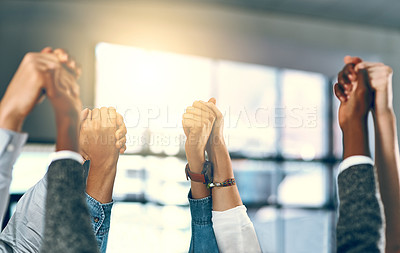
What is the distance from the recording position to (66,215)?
19.0 inches

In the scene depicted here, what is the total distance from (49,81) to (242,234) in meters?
0.41

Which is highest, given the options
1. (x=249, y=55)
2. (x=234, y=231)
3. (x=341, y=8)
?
(x=341, y=8)

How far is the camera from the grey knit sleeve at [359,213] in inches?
23.1

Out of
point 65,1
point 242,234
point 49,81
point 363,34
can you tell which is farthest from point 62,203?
point 363,34

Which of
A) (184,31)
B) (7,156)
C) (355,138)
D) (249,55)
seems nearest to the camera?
(7,156)

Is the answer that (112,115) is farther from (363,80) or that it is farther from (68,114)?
(363,80)

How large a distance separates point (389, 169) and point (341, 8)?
1.24m

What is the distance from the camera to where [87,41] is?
157 centimetres

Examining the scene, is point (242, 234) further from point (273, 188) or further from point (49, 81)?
point (273, 188)

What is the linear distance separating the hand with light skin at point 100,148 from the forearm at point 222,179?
17cm

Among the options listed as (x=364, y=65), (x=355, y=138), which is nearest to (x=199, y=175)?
(x=355, y=138)

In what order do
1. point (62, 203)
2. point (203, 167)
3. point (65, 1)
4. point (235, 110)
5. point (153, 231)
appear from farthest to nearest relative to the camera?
point (65, 1)
point (153, 231)
point (235, 110)
point (203, 167)
point (62, 203)

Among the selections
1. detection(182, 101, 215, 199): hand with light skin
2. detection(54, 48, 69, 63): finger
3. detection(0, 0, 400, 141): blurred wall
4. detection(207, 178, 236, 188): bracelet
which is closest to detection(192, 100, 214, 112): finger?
detection(182, 101, 215, 199): hand with light skin

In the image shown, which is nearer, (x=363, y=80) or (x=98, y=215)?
(x=98, y=215)
